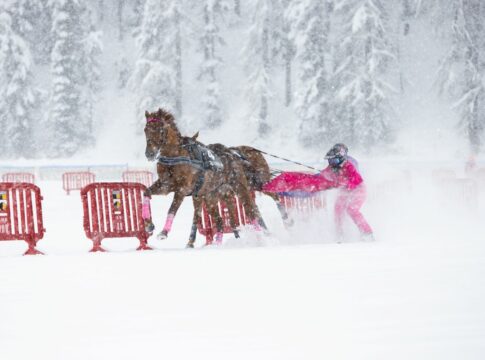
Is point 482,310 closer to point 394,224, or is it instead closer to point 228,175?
point 228,175

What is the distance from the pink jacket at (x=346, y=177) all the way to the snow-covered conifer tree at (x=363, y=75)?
25.9 metres

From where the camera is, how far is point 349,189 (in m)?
10.3

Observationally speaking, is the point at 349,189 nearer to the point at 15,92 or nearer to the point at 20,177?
the point at 20,177

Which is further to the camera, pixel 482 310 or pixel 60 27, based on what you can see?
pixel 60 27

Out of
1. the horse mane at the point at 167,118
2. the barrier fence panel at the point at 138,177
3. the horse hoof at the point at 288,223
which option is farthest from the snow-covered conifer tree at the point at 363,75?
the horse mane at the point at 167,118

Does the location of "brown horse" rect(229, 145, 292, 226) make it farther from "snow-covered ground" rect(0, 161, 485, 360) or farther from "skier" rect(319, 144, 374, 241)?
"snow-covered ground" rect(0, 161, 485, 360)

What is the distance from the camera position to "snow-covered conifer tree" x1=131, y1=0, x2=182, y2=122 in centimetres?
4078

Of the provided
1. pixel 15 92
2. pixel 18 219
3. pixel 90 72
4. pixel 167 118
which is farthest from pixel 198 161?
pixel 90 72

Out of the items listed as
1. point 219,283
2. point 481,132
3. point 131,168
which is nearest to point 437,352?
point 219,283

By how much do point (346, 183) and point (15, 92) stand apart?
3795cm

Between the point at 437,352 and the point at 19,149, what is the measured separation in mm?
44318

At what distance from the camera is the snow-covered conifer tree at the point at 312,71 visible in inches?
1489

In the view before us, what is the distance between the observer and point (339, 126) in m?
38.4

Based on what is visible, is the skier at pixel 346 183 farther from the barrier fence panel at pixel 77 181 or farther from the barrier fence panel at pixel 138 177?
the barrier fence panel at pixel 138 177
